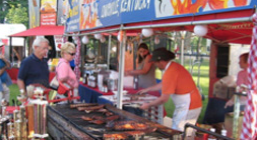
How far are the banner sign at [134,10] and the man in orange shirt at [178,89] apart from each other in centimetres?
63

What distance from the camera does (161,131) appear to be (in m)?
2.77

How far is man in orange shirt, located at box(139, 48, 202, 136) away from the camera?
334 centimetres

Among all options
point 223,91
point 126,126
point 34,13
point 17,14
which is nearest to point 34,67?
point 126,126

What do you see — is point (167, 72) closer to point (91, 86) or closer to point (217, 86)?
point (91, 86)

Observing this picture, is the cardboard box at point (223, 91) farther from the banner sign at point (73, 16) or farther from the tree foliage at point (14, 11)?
the tree foliage at point (14, 11)

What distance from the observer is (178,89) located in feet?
11.3

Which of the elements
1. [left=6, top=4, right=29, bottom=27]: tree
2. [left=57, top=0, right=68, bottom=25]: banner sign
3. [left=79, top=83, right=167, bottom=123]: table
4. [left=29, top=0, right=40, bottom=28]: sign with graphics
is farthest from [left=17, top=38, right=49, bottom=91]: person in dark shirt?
[left=6, top=4, right=29, bottom=27]: tree

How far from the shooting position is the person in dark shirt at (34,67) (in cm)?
374

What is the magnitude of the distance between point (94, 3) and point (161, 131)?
356cm

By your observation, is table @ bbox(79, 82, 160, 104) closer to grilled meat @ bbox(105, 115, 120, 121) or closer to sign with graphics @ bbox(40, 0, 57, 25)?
grilled meat @ bbox(105, 115, 120, 121)

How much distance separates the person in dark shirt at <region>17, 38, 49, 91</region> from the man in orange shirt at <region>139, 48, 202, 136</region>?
167 centimetres

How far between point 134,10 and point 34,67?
1729mm

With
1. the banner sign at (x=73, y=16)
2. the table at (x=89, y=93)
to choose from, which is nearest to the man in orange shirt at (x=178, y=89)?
the table at (x=89, y=93)

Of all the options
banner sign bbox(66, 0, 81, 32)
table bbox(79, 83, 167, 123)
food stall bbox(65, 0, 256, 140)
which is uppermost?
banner sign bbox(66, 0, 81, 32)
